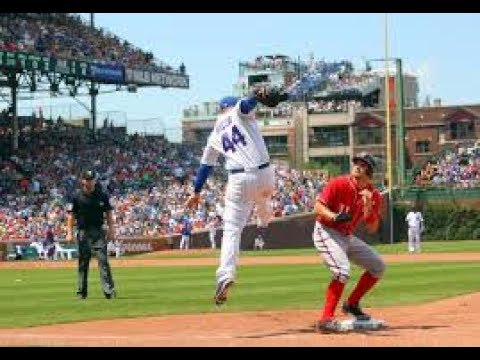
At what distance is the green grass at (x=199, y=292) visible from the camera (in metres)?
14.0

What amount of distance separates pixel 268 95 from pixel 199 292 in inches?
315

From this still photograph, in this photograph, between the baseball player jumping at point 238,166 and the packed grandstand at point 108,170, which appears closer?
the baseball player jumping at point 238,166

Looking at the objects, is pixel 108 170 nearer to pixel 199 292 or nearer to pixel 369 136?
pixel 199 292

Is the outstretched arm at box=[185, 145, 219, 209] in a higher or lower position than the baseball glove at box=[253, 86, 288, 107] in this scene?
lower

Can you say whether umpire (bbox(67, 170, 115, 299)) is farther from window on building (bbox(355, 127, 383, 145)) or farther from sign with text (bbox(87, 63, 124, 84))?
window on building (bbox(355, 127, 383, 145))

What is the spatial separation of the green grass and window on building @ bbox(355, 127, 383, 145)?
2373 inches

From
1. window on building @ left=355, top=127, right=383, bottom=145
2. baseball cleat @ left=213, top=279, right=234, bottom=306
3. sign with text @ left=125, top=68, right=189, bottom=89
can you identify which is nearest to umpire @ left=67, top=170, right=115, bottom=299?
baseball cleat @ left=213, top=279, right=234, bottom=306

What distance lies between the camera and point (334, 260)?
10.7 meters

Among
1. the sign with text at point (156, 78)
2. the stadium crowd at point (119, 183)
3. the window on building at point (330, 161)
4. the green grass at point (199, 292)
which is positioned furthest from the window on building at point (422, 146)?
the green grass at point (199, 292)

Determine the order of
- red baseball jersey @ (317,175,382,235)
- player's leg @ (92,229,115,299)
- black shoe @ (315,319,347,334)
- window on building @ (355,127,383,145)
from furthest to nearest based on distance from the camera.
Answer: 1. window on building @ (355,127,383,145)
2. player's leg @ (92,229,115,299)
3. red baseball jersey @ (317,175,382,235)
4. black shoe @ (315,319,347,334)

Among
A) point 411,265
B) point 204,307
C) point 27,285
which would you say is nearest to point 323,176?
point 411,265

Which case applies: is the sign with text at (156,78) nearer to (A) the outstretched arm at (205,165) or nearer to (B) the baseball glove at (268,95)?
(A) the outstretched arm at (205,165)

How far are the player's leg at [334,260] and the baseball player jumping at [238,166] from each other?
2.60 ft

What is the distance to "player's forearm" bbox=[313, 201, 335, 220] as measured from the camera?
34.9 ft
